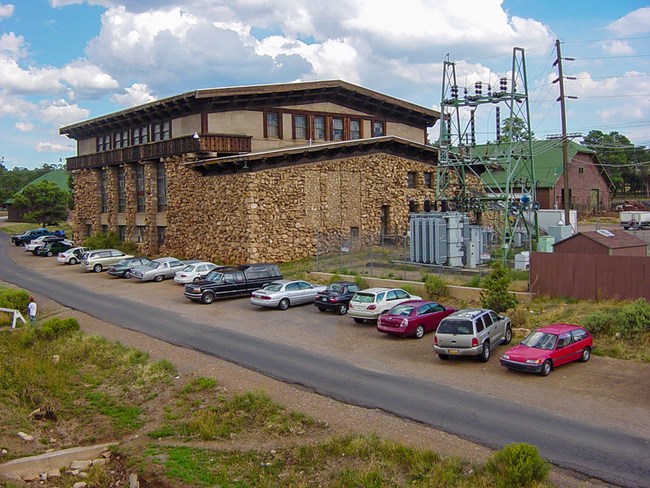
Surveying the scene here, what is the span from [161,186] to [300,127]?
11.6 metres

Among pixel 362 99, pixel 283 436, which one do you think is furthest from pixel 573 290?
pixel 362 99

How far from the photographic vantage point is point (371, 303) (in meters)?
25.2

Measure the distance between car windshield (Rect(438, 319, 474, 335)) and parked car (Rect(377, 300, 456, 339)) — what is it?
2650mm

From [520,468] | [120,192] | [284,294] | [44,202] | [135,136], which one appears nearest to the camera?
[520,468]

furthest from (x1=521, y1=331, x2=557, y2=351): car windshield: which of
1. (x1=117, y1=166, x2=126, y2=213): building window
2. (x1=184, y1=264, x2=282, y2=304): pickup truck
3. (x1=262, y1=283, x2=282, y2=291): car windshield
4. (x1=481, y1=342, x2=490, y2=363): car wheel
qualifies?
(x1=117, y1=166, x2=126, y2=213): building window

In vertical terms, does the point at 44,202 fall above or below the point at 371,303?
above

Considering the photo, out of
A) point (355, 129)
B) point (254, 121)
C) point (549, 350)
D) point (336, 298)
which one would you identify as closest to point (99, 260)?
point (254, 121)

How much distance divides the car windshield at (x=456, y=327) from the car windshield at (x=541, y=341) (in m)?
1.68

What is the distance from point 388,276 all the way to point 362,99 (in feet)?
69.8

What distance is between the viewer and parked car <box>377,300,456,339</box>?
74.4 ft

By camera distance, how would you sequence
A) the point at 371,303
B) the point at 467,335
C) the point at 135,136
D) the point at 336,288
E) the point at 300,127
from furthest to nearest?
the point at 135,136, the point at 300,127, the point at 336,288, the point at 371,303, the point at 467,335

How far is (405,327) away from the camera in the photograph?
2253cm

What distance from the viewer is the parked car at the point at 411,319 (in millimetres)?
22688

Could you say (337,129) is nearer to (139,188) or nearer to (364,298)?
(139,188)
